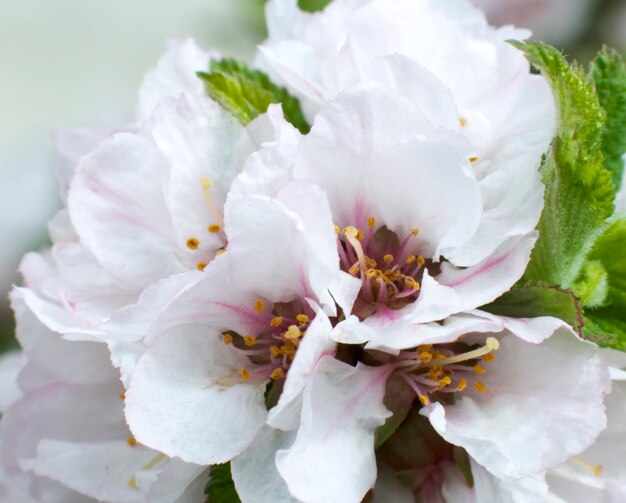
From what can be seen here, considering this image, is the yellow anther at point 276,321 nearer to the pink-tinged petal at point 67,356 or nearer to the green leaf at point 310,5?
the pink-tinged petal at point 67,356

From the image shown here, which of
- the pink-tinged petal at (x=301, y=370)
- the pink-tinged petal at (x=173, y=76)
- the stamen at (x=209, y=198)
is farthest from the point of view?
the pink-tinged petal at (x=173, y=76)

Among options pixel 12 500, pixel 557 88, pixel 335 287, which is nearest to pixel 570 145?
pixel 557 88

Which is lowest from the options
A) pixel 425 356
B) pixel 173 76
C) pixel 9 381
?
pixel 9 381

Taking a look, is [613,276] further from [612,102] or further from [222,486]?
[222,486]

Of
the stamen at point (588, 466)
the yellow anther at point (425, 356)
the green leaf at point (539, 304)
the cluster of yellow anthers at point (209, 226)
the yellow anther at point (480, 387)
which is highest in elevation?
the cluster of yellow anthers at point (209, 226)

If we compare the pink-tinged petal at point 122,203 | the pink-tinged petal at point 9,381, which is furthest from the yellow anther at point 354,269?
the pink-tinged petal at point 9,381

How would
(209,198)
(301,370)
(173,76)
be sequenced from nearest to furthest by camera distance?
(301,370)
(209,198)
(173,76)

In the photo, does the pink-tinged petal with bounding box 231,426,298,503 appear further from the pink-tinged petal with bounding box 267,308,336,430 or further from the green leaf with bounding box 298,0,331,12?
the green leaf with bounding box 298,0,331,12

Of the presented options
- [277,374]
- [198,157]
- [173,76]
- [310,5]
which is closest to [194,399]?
[277,374]

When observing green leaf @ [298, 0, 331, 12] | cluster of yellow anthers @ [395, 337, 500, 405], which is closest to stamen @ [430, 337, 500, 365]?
cluster of yellow anthers @ [395, 337, 500, 405]
